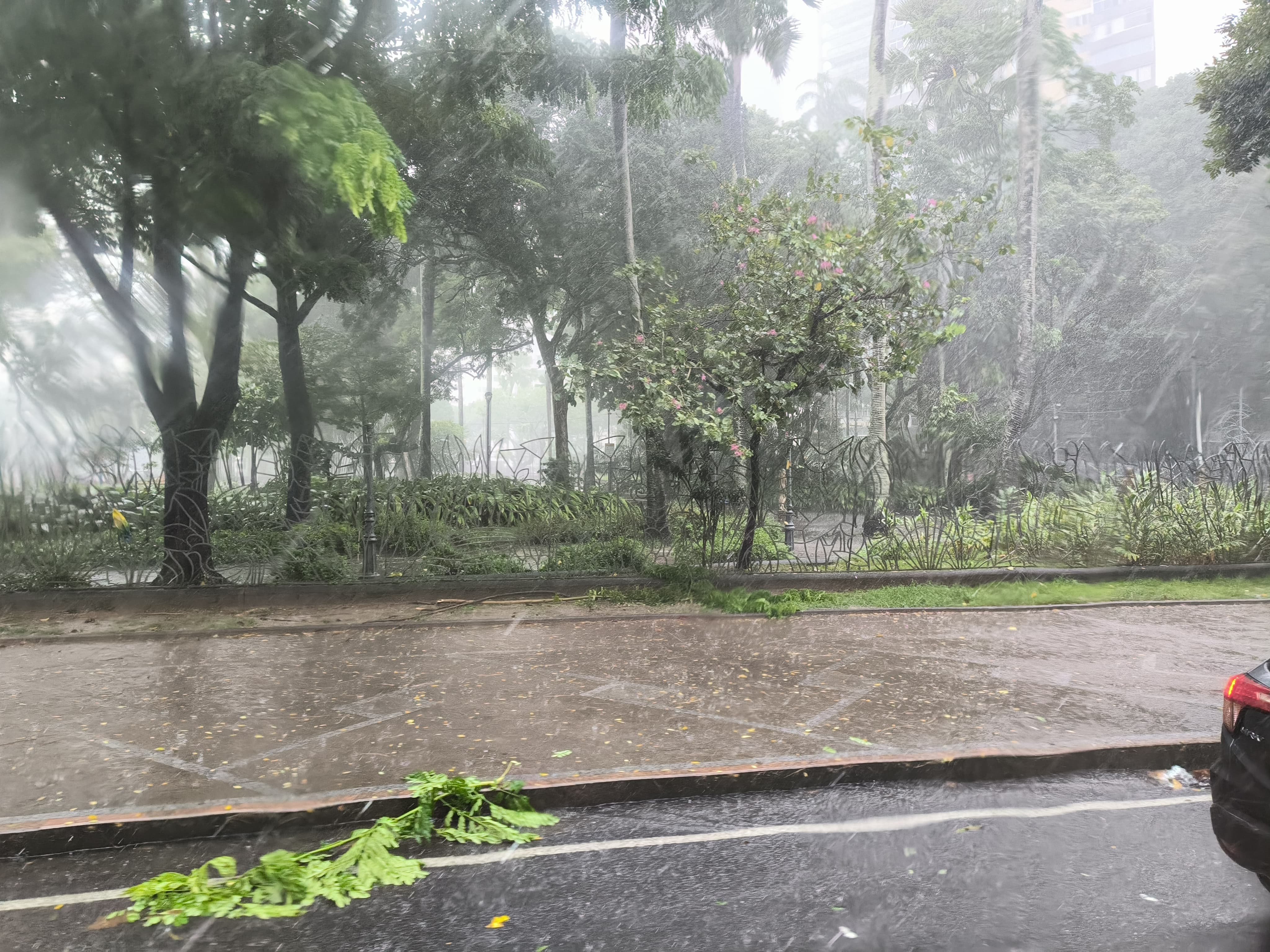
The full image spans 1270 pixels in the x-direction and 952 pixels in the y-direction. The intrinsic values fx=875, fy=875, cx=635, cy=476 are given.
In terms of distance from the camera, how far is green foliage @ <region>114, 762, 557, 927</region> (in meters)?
3.27

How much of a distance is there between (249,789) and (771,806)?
261 cm

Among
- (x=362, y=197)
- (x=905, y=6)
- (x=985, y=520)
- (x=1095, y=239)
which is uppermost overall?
(x=905, y=6)

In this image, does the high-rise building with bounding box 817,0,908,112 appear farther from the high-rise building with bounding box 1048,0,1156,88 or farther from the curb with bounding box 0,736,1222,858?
the curb with bounding box 0,736,1222,858

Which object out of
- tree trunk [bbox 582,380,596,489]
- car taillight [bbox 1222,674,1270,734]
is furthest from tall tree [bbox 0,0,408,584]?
car taillight [bbox 1222,674,1270,734]

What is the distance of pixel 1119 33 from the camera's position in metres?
62.4

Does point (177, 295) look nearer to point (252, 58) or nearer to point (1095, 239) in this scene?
point (252, 58)

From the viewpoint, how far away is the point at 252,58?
30.8 feet

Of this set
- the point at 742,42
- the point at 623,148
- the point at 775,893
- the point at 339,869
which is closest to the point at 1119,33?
the point at 742,42

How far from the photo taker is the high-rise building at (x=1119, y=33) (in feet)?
196

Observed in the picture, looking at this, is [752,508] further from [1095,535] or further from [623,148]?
[623,148]

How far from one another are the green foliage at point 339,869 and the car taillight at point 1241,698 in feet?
9.16

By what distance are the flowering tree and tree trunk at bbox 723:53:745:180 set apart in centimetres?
1386

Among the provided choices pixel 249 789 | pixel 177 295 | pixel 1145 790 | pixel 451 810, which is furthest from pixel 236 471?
pixel 1145 790

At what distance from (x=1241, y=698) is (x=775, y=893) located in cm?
179
